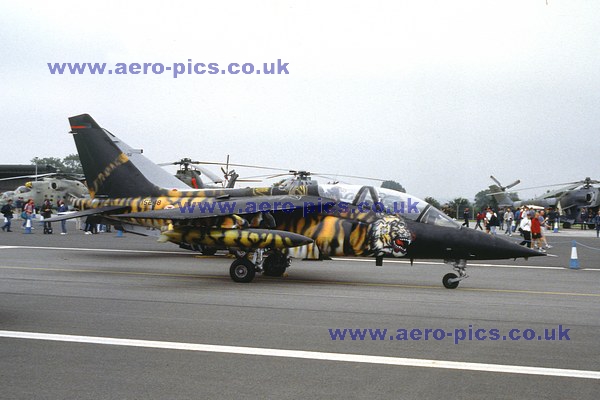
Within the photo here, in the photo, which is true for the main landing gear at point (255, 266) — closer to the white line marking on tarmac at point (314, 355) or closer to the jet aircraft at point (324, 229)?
the jet aircraft at point (324, 229)

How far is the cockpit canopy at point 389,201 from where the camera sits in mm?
13305

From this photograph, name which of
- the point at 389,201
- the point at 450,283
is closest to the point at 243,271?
the point at 389,201

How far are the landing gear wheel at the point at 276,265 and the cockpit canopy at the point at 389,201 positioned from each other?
2038 millimetres

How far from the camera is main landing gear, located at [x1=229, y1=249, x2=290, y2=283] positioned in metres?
13.9

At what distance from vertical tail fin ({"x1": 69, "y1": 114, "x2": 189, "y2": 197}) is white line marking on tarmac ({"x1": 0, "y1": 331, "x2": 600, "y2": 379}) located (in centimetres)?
1195

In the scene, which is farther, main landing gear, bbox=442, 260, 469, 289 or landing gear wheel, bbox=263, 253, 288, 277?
landing gear wheel, bbox=263, 253, 288, 277

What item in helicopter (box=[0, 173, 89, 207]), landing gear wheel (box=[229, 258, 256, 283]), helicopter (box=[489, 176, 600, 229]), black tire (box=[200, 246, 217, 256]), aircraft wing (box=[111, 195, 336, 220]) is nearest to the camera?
landing gear wheel (box=[229, 258, 256, 283])

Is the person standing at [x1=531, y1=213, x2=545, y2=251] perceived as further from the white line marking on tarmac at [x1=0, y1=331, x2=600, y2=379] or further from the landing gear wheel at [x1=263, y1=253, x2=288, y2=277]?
the white line marking on tarmac at [x1=0, y1=331, x2=600, y2=379]

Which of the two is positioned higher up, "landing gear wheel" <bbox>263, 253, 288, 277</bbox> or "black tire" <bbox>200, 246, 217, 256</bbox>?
"landing gear wheel" <bbox>263, 253, 288, 277</bbox>

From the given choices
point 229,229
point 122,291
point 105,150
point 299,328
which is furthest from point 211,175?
point 299,328

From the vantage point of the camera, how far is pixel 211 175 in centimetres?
2830

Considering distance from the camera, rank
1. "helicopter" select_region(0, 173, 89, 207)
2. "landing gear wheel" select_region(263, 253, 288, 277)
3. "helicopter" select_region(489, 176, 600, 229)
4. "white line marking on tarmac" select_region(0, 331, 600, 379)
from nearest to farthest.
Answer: "white line marking on tarmac" select_region(0, 331, 600, 379) < "landing gear wheel" select_region(263, 253, 288, 277) < "helicopter" select_region(0, 173, 89, 207) < "helicopter" select_region(489, 176, 600, 229)

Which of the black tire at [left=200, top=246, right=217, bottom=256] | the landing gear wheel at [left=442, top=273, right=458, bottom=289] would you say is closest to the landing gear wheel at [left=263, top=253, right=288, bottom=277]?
the landing gear wheel at [left=442, top=273, right=458, bottom=289]

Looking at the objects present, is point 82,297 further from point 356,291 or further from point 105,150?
point 105,150
